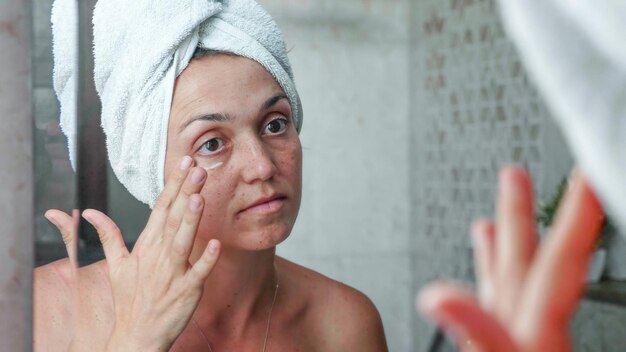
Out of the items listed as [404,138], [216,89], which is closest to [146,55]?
[216,89]

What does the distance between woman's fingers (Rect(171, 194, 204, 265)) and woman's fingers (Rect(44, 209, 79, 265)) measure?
97 mm

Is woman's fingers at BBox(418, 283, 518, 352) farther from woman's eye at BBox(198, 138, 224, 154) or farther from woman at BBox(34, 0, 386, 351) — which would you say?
woman's eye at BBox(198, 138, 224, 154)

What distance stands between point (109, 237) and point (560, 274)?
471 mm

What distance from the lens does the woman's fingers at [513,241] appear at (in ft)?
0.99

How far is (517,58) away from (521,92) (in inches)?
2.5

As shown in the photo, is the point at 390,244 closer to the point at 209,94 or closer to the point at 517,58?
the point at 517,58

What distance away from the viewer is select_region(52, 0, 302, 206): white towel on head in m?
0.76

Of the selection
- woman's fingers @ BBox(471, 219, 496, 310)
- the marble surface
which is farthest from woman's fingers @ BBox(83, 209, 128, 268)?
woman's fingers @ BBox(471, 219, 496, 310)

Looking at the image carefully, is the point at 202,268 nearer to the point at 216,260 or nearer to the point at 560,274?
the point at 216,260

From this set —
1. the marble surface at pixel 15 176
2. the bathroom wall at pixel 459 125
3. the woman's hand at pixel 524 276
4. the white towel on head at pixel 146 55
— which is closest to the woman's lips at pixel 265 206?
the white towel on head at pixel 146 55

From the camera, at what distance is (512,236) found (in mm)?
308

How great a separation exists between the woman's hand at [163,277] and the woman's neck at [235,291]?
178 mm

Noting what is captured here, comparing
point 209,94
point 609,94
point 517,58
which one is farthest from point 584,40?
point 517,58

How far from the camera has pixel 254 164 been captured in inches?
29.9
